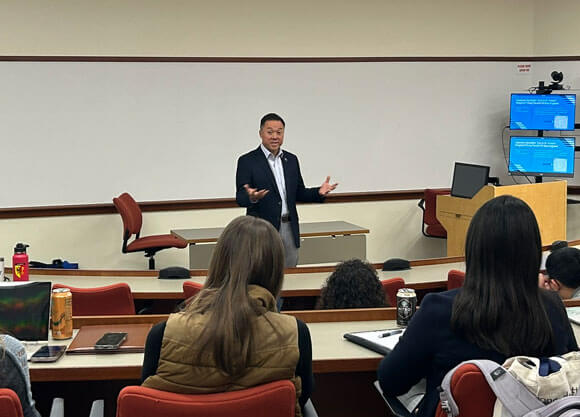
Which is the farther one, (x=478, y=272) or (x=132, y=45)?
(x=132, y=45)

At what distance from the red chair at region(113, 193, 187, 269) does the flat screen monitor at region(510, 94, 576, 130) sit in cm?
376

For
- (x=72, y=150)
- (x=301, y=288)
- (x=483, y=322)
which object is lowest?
(x=301, y=288)

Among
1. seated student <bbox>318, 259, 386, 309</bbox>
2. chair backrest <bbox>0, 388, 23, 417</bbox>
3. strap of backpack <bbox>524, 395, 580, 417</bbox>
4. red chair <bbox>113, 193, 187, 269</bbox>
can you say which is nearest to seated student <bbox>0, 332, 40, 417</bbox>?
chair backrest <bbox>0, 388, 23, 417</bbox>

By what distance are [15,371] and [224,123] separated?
5.84 metres

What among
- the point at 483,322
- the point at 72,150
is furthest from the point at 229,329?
the point at 72,150

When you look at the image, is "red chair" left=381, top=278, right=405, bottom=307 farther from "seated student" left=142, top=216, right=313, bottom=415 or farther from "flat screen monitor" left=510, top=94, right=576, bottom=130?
"flat screen monitor" left=510, top=94, right=576, bottom=130

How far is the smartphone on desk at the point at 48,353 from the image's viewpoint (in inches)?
107

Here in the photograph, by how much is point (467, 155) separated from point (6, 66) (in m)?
4.76

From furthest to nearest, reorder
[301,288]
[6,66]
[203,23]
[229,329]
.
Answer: [203,23] → [6,66] → [301,288] → [229,329]

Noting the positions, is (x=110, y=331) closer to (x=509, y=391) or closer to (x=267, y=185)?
(x=509, y=391)

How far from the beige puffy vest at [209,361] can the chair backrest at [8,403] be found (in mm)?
339

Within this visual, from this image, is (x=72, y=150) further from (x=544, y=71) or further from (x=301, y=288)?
(x=544, y=71)

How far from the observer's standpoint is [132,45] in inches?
300

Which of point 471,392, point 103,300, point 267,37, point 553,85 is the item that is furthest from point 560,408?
point 553,85
